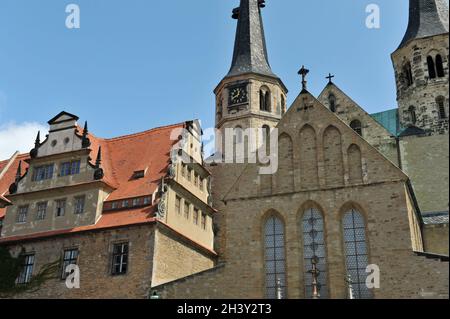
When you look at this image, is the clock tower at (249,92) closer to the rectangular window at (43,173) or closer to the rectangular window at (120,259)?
the rectangular window at (43,173)

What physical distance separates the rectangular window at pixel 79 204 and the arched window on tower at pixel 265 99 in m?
16.0

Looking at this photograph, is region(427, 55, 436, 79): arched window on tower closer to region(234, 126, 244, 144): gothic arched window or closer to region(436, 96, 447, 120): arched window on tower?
region(436, 96, 447, 120): arched window on tower

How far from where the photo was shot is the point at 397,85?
3616 centimetres

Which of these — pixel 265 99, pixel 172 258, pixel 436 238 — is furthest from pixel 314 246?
pixel 265 99

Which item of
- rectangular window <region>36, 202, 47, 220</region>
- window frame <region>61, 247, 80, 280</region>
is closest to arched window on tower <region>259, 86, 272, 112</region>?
rectangular window <region>36, 202, 47, 220</region>

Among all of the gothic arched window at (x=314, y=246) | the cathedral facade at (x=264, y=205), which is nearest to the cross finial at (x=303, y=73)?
the cathedral facade at (x=264, y=205)

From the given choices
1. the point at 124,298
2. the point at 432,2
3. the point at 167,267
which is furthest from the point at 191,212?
the point at 432,2

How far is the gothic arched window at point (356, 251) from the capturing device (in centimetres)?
2027

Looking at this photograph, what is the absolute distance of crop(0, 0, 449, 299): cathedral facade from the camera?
2081 cm

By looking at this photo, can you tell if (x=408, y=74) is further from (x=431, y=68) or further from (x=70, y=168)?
(x=70, y=168)

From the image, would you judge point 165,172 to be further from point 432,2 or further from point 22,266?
point 432,2

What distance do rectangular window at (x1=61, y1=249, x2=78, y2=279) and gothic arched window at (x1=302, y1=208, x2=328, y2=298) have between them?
1023cm

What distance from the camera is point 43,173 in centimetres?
2844

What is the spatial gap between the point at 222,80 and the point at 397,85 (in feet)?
39.1
